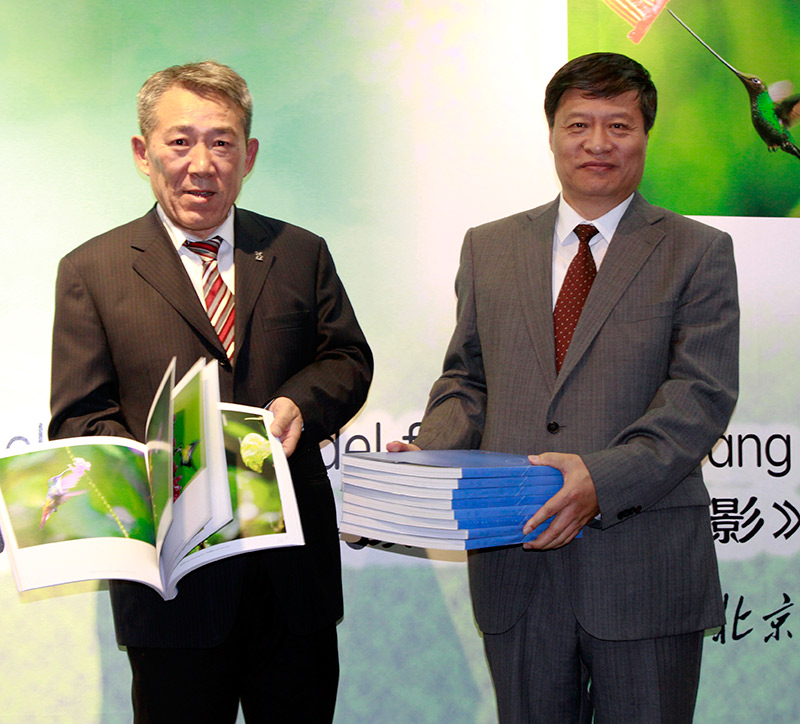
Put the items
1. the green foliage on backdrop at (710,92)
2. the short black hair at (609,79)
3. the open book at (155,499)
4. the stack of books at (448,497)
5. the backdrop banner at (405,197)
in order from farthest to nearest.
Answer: the green foliage on backdrop at (710,92) < the backdrop banner at (405,197) < the short black hair at (609,79) < the stack of books at (448,497) < the open book at (155,499)

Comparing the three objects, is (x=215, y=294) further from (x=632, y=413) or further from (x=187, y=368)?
(x=632, y=413)

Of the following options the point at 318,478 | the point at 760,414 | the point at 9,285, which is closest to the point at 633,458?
the point at 318,478

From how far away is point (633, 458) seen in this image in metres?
1.67

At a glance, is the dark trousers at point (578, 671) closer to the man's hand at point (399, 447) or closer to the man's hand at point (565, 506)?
the man's hand at point (565, 506)

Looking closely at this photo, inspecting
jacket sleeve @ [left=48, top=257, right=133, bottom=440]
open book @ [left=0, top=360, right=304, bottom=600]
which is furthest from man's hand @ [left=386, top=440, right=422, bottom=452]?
jacket sleeve @ [left=48, top=257, right=133, bottom=440]

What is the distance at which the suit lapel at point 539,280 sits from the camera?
1851 millimetres

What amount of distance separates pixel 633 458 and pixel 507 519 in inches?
11.4

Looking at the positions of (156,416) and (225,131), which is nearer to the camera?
(156,416)

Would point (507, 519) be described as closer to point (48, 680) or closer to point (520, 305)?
point (520, 305)

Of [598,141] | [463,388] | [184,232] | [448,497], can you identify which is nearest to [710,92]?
[598,141]

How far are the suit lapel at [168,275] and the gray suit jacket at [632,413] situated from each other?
0.58m

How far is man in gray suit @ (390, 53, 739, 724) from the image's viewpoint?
1727mm

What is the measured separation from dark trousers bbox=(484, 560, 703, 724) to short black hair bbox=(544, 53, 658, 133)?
1091mm

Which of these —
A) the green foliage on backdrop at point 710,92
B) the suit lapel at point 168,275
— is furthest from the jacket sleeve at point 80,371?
the green foliage on backdrop at point 710,92
